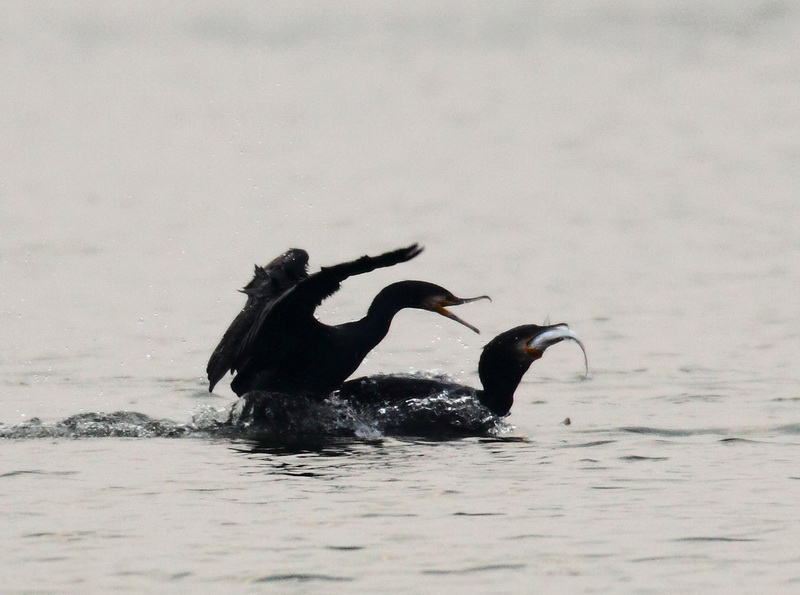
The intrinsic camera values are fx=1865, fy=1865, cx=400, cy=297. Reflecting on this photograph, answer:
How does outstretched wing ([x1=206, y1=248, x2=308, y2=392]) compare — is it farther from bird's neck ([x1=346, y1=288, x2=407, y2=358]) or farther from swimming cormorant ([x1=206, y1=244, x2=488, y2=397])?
bird's neck ([x1=346, y1=288, x2=407, y2=358])

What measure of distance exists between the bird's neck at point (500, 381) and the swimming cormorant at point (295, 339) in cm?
39

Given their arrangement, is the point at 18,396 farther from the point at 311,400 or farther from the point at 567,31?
the point at 567,31

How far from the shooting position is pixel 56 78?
36.0 m

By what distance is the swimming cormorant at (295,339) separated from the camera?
10.2 meters

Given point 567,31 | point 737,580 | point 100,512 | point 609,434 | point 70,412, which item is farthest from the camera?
point 567,31

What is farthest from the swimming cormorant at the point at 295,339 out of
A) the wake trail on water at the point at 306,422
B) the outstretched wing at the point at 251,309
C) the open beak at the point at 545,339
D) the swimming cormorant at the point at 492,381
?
the open beak at the point at 545,339

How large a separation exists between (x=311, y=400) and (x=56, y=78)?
26642 millimetres

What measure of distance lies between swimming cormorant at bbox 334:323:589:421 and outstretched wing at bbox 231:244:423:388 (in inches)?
24.1

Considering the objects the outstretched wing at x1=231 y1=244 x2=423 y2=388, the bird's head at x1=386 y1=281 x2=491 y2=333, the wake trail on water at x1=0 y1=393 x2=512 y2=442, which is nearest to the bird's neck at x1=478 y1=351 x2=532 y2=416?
the wake trail on water at x1=0 y1=393 x2=512 y2=442

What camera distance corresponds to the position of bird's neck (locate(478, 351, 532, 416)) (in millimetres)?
10680

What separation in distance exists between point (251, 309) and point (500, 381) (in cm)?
149

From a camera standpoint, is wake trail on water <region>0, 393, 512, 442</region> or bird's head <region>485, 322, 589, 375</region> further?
bird's head <region>485, 322, 589, 375</region>

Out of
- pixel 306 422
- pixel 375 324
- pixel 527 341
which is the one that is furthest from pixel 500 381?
pixel 306 422

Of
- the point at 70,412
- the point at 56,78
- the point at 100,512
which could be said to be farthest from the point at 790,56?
the point at 100,512
